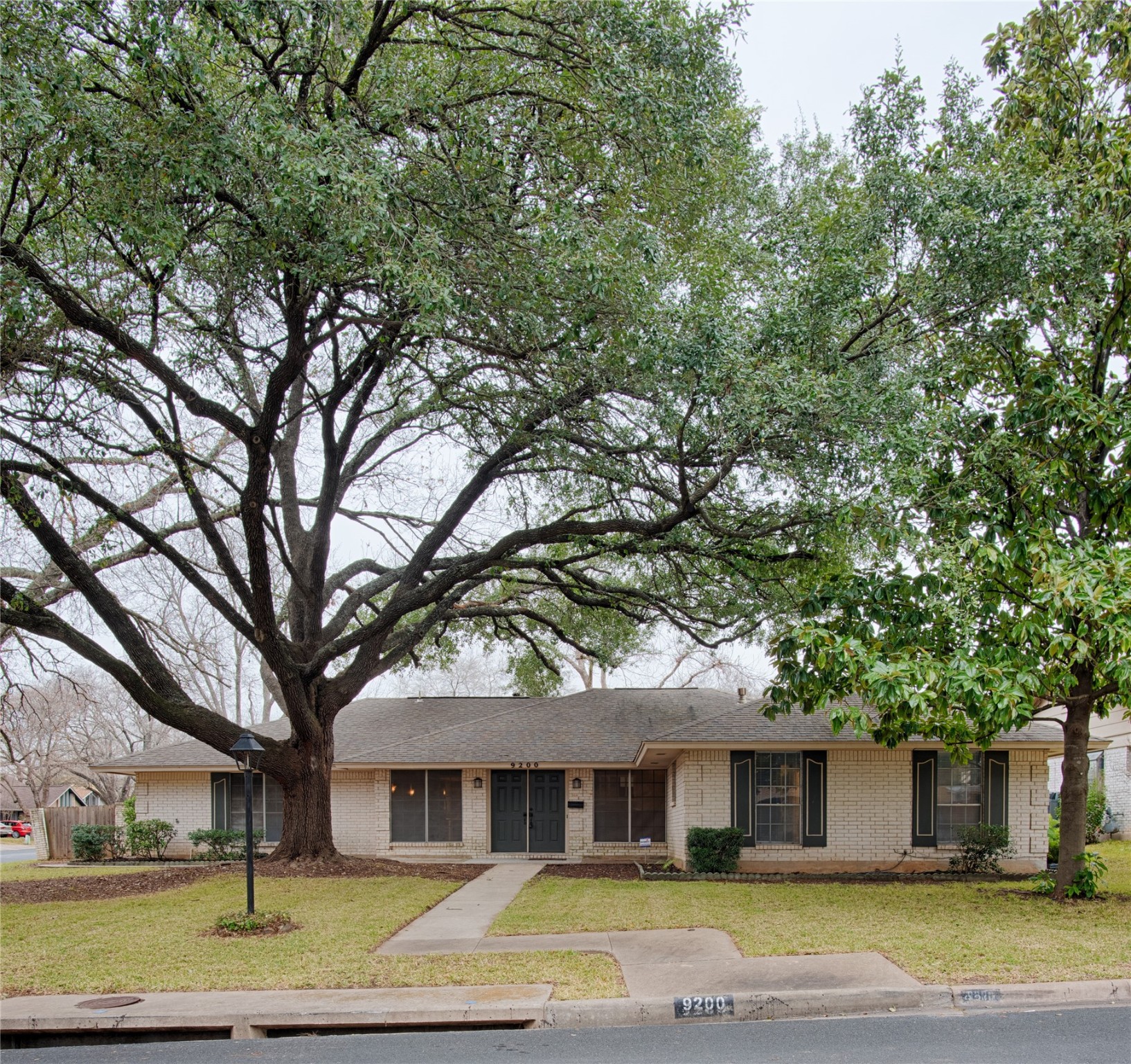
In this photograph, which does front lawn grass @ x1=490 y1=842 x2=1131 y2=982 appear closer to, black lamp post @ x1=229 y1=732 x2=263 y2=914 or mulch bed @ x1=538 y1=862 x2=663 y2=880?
mulch bed @ x1=538 y1=862 x2=663 y2=880

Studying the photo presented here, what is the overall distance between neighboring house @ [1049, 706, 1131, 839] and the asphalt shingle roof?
443 inches

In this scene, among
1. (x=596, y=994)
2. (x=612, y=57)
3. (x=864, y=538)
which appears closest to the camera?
(x=596, y=994)

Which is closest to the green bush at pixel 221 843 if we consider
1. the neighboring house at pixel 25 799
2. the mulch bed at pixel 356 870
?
the mulch bed at pixel 356 870

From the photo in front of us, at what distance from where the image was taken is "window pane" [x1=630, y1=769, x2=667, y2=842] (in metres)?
21.4

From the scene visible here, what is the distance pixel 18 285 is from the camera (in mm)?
9938

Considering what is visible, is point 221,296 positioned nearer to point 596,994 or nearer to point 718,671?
point 596,994

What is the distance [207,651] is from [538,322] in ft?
52.5

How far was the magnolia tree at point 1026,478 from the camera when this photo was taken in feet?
34.9

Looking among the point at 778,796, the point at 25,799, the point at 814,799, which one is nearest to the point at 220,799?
the point at 778,796

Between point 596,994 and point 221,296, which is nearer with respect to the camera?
point 596,994

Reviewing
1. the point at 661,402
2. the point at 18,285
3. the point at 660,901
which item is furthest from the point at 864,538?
the point at 18,285

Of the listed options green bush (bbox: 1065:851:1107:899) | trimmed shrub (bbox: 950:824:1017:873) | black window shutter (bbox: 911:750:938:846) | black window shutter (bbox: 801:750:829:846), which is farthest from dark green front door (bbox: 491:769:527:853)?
green bush (bbox: 1065:851:1107:899)

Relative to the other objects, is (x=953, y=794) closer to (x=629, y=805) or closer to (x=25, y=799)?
(x=629, y=805)

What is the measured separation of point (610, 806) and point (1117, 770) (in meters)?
16.5
